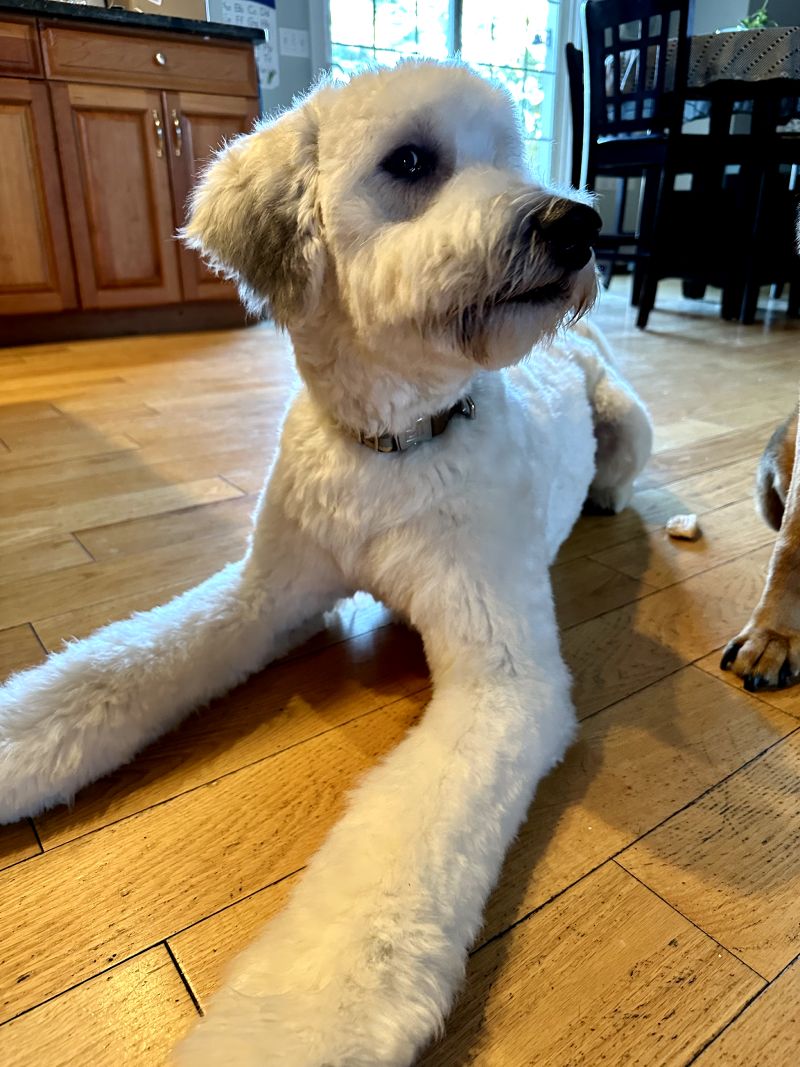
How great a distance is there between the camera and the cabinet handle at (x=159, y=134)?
3.80 metres

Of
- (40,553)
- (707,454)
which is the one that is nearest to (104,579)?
(40,553)

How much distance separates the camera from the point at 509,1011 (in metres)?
0.68

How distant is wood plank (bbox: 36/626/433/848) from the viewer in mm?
924

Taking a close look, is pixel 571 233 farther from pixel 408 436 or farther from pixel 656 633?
pixel 656 633

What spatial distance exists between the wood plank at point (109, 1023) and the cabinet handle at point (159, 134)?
4.04 meters

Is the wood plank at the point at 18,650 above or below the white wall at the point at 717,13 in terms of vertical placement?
below

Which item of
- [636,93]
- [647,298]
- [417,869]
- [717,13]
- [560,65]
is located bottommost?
[417,869]

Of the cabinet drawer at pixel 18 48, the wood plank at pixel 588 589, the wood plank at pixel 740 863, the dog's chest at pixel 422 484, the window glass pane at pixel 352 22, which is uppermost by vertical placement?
the window glass pane at pixel 352 22

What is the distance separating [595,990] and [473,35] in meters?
6.81

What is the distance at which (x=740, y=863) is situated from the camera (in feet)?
2.77

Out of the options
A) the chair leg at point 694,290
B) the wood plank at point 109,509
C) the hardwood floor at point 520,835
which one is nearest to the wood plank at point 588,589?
the hardwood floor at point 520,835

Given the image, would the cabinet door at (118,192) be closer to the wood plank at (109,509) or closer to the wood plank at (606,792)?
the wood plank at (109,509)

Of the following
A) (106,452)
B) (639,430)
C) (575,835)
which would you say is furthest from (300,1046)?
(106,452)

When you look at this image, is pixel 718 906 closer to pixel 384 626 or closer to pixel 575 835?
pixel 575 835
